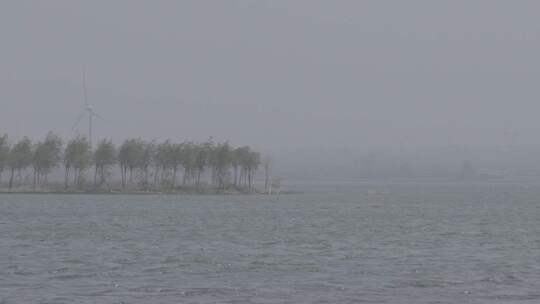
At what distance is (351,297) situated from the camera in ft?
136

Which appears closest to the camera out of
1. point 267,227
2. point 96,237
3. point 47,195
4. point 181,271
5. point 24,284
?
point 24,284

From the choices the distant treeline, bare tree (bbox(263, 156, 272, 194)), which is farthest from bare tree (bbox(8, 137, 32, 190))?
bare tree (bbox(263, 156, 272, 194))

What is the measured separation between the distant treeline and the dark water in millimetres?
59703

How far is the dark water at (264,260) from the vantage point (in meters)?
42.2

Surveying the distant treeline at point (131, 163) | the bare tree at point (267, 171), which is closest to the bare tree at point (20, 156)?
the distant treeline at point (131, 163)

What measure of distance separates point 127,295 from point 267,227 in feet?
145

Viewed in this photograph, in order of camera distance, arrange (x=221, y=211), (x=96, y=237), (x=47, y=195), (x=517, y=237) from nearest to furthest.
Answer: (x=96, y=237) → (x=517, y=237) → (x=221, y=211) → (x=47, y=195)

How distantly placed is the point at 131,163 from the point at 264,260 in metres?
111

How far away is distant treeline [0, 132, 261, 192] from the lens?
158 meters

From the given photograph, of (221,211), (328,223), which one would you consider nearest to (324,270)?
(328,223)

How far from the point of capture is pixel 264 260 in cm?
5500

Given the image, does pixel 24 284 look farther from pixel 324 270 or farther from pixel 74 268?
pixel 324 270

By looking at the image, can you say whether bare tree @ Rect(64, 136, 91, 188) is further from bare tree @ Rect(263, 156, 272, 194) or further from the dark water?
the dark water

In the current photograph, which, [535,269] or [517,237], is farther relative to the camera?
[517,237]
